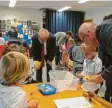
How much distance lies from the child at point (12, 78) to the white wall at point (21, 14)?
817 cm

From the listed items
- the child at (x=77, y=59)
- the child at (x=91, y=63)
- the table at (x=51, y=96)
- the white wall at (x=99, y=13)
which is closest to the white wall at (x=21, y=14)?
the white wall at (x=99, y=13)

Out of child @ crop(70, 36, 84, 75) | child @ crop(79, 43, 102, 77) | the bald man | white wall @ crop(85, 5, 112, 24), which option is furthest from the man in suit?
white wall @ crop(85, 5, 112, 24)

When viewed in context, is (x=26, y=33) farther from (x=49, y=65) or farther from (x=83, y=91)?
(x=83, y=91)

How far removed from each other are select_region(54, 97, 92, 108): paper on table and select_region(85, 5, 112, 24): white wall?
286 inches

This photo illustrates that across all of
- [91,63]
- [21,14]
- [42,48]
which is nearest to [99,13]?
[21,14]

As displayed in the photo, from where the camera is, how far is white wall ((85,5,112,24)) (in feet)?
27.3

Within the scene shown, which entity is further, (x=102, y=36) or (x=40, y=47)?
(x=40, y=47)

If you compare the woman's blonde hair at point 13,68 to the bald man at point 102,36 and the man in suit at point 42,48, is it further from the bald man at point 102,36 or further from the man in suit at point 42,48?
the man in suit at point 42,48

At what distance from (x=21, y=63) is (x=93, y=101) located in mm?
758

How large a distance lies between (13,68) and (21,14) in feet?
27.8

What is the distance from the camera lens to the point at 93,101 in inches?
62.2

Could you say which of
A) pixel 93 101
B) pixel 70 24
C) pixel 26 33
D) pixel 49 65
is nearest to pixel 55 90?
pixel 93 101

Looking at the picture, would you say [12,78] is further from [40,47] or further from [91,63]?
[40,47]

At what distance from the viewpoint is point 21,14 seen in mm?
9250
